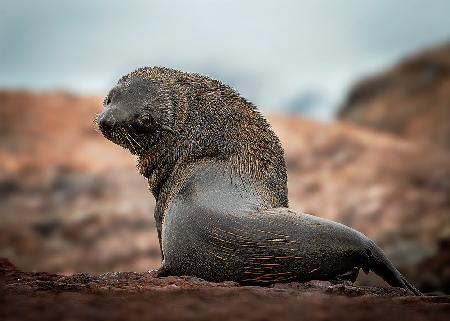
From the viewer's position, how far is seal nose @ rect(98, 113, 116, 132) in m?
6.95

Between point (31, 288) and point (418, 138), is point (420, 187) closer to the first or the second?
point (418, 138)

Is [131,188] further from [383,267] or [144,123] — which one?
[383,267]

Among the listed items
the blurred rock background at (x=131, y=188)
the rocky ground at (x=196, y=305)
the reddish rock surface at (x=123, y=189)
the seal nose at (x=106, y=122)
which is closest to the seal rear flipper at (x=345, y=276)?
the rocky ground at (x=196, y=305)

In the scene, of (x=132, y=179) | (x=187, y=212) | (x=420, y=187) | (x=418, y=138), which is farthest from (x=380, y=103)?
(x=187, y=212)

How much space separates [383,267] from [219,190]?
1.53 metres

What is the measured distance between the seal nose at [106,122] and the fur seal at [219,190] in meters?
0.01

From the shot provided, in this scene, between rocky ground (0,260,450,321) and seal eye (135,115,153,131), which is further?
seal eye (135,115,153,131)

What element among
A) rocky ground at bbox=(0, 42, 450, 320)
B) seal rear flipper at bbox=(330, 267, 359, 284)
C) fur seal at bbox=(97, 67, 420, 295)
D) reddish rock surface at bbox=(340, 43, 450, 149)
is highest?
reddish rock surface at bbox=(340, 43, 450, 149)

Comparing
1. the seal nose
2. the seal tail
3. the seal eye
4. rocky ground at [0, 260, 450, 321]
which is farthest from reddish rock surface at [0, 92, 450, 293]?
rocky ground at [0, 260, 450, 321]

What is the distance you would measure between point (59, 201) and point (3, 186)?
90.9 inches

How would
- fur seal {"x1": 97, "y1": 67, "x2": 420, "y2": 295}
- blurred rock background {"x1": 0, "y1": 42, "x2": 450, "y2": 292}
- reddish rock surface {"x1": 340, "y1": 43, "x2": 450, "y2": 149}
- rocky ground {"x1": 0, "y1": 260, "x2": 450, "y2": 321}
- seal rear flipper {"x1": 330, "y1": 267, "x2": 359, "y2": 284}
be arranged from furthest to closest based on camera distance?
reddish rock surface {"x1": 340, "y1": 43, "x2": 450, "y2": 149}
blurred rock background {"x1": 0, "y1": 42, "x2": 450, "y2": 292}
seal rear flipper {"x1": 330, "y1": 267, "x2": 359, "y2": 284}
fur seal {"x1": 97, "y1": 67, "x2": 420, "y2": 295}
rocky ground {"x1": 0, "y1": 260, "x2": 450, "y2": 321}

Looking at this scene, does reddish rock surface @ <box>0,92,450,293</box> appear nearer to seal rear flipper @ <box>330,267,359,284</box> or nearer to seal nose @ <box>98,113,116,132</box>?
seal rear flipper @ <box>330,267,359,284</box>

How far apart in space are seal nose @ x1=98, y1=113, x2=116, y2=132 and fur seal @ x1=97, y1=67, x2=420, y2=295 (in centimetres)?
1

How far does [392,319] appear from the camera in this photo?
4301 mm
